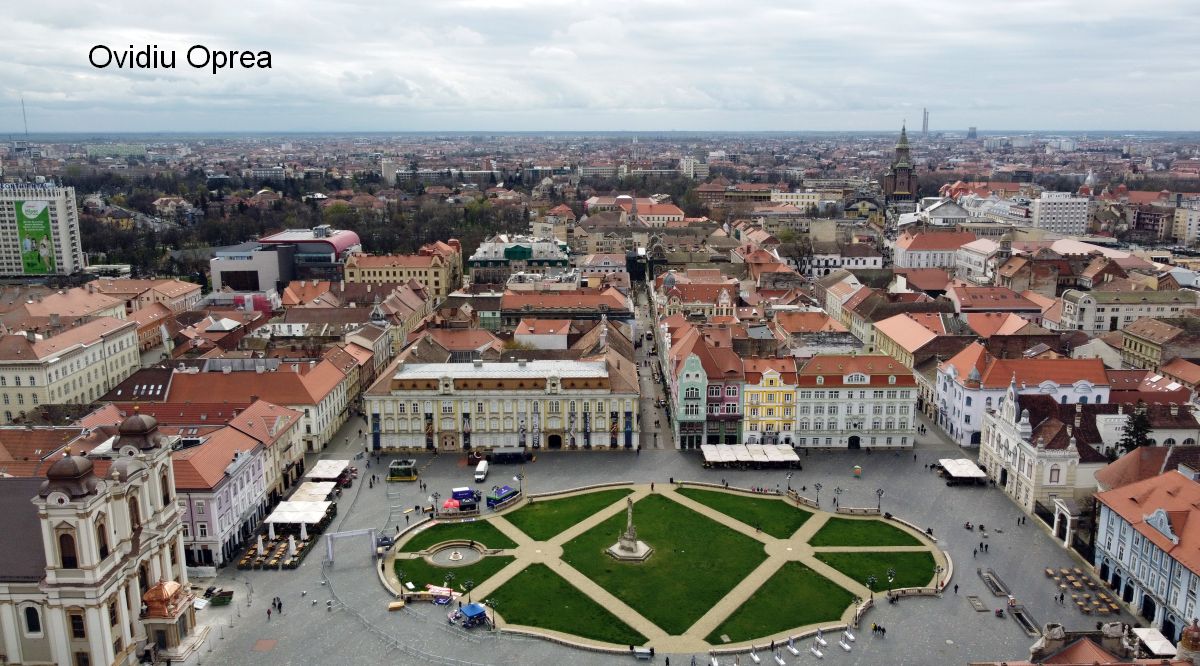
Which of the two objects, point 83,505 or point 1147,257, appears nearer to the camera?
point 83,505

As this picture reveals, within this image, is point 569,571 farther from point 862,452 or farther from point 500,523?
point 862,452

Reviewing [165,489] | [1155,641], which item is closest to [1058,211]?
[1155,641]

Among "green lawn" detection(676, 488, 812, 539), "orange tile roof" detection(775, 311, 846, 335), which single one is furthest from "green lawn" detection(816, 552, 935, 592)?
"orange tile roof" detection(775, 311, 846, 335)

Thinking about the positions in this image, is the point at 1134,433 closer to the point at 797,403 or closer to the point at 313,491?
the point at 797,403

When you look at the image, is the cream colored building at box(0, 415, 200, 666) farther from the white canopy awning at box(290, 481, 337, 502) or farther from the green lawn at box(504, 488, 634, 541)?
the green lawn at box(504, 488, 634, 541)

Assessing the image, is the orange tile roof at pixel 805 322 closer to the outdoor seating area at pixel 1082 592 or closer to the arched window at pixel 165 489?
the outdoor seating area at pixel 1082 592

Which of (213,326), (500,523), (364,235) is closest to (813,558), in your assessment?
(500,523)

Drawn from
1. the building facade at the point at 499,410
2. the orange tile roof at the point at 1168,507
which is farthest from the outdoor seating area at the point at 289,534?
the orange tile roof at the point at 1168,507

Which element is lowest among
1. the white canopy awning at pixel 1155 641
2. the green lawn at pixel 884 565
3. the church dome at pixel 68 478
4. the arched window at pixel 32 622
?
the green lawn at pixel 884 565
